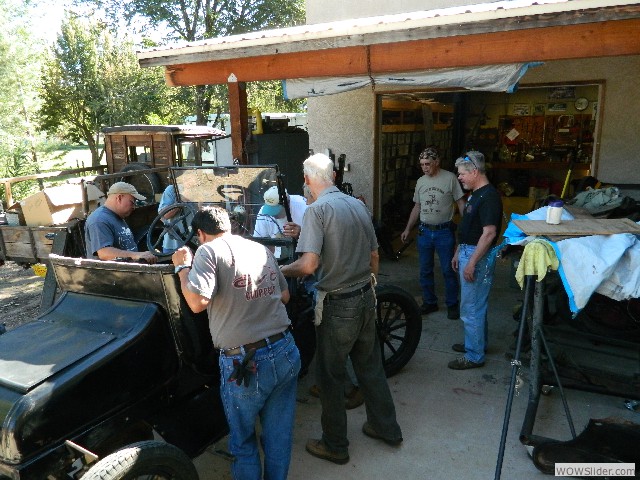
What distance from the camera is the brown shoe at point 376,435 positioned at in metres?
3.12

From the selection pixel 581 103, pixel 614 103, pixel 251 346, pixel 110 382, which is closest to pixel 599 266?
pixel 251 346

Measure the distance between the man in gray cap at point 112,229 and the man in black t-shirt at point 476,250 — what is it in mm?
2546

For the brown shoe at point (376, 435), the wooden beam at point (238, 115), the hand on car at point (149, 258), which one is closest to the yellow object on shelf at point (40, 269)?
the hand on car at point (149, 258)

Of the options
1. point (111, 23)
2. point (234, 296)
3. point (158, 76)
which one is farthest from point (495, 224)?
point (111, 23)

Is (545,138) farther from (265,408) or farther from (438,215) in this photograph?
(265,408)

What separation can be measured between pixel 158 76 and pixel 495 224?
54.5ft

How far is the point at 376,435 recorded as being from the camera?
3.20m

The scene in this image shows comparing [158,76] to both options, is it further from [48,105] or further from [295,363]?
[295,363]

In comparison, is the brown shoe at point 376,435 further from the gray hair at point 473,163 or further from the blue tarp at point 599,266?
the gray hair at point 473,163

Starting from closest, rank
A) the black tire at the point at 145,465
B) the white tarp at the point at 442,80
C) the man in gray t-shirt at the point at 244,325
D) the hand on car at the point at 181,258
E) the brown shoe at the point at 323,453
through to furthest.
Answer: the black tire at the point at 145,465 < the man in gray t-shirt at the point at 244,325 < the hand on car at the point at 181,258 < the brown shoe at the point at 323,453 < the white tarp at the point at 442,80

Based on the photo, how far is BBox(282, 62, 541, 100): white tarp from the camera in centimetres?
441

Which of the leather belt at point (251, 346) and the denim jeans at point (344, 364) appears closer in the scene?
the leather belt at point (251, 346)

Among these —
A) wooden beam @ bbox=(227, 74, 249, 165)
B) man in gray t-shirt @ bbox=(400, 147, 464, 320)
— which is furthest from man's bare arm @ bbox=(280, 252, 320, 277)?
wooden beam @ bbox=(227, 74, 249, 165)

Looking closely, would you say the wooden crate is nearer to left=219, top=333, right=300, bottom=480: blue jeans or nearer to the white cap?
the white cap
